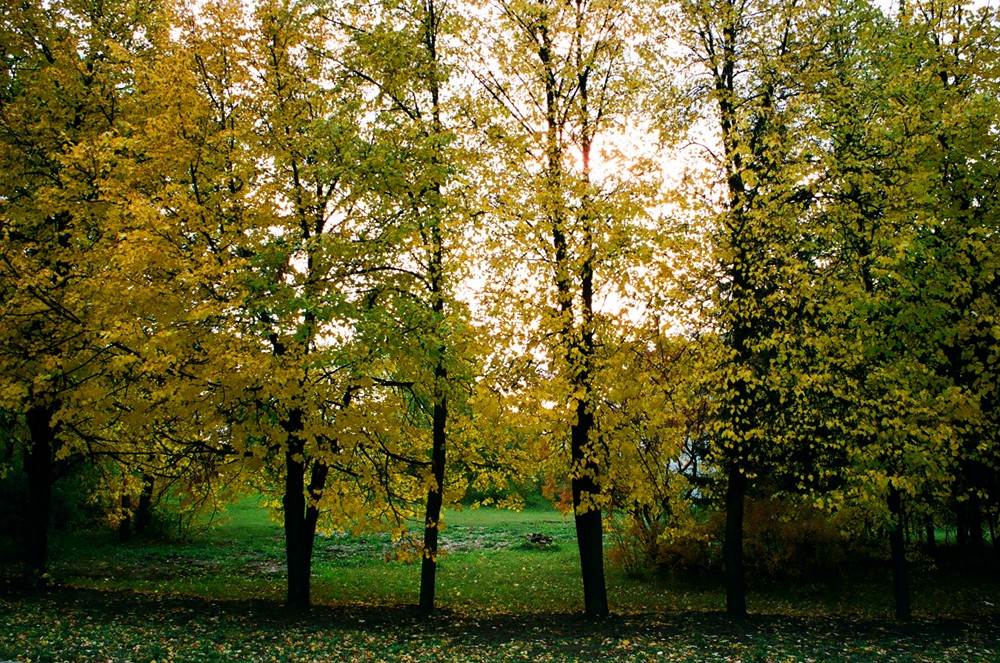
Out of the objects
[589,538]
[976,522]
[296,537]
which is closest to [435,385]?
[296,537]

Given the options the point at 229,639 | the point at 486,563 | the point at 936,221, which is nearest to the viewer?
the point at 229,639

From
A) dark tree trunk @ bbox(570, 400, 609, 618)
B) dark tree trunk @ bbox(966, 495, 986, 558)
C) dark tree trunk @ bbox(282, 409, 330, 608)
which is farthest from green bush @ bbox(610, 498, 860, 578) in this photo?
dark tree trunk @ bbox(282, 409, 330, 608)

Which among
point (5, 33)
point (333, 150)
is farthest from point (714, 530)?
point (5, 33)

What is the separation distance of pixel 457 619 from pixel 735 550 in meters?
6.37

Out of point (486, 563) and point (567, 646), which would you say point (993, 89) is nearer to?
point (567, 646)

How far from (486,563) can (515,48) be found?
20054 mm

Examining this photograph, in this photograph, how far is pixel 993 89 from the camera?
580 inches

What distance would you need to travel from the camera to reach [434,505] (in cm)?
1396

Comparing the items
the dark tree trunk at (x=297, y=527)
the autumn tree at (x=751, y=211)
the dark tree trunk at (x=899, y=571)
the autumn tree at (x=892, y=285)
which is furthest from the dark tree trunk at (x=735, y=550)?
the dark tree trunk at (x=297, y=527)

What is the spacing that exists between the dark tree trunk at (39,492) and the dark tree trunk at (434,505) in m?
8.76

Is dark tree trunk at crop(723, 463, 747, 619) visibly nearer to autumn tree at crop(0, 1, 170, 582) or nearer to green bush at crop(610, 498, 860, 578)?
green bush at crop(610, 498, 860, 578)

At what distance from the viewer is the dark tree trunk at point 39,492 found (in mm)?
14482

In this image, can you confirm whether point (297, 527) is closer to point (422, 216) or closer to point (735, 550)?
point (422, 216)

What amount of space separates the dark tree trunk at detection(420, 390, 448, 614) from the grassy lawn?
528 millimetres
